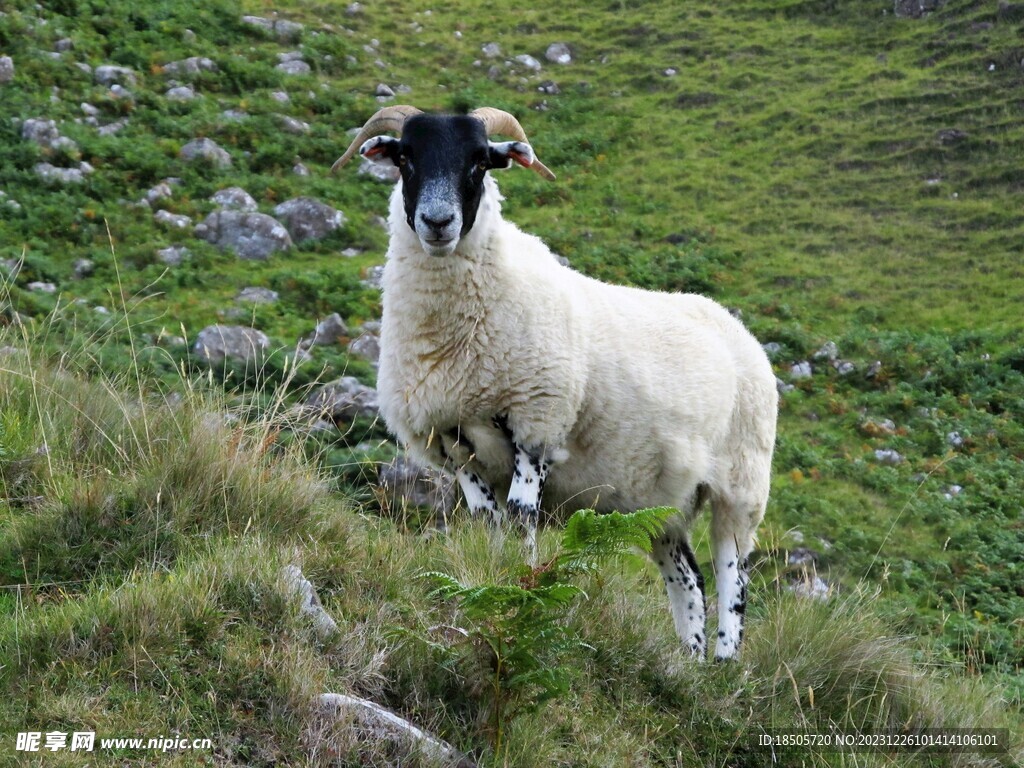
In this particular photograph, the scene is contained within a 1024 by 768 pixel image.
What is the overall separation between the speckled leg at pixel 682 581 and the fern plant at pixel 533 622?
3.37 m

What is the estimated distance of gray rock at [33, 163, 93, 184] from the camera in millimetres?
18047

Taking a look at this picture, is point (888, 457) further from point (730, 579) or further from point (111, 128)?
point (111, 128)

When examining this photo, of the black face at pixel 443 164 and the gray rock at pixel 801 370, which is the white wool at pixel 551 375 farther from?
the gray rock at pixel 801 370

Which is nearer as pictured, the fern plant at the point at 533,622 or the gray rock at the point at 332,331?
the fern plant at the point at 533,622

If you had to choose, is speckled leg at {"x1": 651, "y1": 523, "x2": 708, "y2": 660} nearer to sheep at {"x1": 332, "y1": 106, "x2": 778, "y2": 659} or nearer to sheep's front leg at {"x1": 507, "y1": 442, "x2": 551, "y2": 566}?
sheep at {"x1": 332, "y1": 106, "x2": 778, "y2": 659}

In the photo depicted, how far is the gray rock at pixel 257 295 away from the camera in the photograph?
54.5 feet

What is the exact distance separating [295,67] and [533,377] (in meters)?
21.9

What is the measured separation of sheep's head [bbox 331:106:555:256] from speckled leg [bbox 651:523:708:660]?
9.19ft

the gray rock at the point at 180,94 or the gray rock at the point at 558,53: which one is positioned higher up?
the gray rock at the point at 558,53

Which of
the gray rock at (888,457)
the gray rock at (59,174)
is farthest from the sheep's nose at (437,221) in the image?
the gray rock at (59,174)

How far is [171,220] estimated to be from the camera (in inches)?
722

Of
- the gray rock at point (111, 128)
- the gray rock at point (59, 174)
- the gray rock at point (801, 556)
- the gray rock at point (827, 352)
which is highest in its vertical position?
the gray rock at point (111, 128)

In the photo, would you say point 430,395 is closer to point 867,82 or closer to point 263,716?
point 263,716

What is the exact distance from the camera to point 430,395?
6789mm
